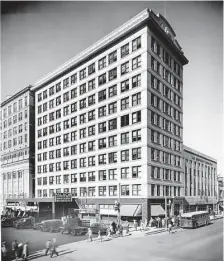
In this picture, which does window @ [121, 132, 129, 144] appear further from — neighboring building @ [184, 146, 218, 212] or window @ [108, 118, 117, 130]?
neighboring building @ [184, 146, 218, 212]

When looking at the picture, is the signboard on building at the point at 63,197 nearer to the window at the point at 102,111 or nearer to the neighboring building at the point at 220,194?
the window at the point at 102,111

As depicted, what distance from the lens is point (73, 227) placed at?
39.5 ft

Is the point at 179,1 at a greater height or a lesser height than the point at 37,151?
greater

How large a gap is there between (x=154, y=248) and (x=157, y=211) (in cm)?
196

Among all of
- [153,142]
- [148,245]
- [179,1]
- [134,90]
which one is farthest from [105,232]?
[179,1]

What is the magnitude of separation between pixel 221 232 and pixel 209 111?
16.0ft

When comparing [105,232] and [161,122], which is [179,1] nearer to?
[161,122]

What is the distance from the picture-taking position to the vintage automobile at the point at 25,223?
12.0m

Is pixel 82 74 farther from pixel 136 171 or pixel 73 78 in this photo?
pixel 136 171

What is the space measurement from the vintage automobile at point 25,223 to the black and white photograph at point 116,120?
0.06 m

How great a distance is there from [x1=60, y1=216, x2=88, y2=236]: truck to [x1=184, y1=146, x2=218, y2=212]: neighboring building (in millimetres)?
4210

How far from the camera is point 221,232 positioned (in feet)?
42.9

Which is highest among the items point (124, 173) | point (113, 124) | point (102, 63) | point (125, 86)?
point (102, 63)

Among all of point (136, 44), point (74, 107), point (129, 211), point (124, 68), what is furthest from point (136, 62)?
point (129, 211)
